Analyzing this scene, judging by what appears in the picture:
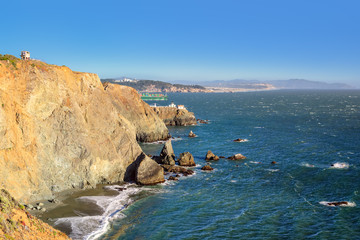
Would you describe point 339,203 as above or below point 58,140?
below

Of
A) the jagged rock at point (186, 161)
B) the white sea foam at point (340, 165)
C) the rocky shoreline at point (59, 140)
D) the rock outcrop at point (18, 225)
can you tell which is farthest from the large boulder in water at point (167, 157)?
the rock outcrop at point (18, 225)

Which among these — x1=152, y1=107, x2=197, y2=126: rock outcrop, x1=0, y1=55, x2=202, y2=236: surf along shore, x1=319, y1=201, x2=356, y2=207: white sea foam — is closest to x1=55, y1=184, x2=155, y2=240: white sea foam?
x1=0, y1=55, x2=202, y2=236: surf along shore

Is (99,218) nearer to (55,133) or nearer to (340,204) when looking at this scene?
(55,133)

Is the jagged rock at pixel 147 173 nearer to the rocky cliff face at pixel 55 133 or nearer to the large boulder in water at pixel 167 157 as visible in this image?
the rocky cliff face at pixel 55 133

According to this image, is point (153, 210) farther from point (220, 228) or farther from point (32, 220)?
point (32, 220)

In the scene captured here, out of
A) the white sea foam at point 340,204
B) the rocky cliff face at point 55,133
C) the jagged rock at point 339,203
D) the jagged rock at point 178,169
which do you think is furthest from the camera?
the jagged rock at point 178,169

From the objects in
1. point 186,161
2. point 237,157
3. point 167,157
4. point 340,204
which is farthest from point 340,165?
point 167,157

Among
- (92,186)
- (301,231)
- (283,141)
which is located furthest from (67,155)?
(283,141)
